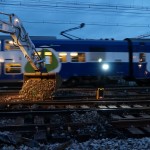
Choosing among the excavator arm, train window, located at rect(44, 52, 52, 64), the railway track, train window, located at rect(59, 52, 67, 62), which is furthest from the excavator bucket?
train window, located at rect(59, 52, 67, 62)

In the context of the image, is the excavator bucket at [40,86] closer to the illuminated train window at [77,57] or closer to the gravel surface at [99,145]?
the gravel surface at [99,145]

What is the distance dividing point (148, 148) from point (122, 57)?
683 inches

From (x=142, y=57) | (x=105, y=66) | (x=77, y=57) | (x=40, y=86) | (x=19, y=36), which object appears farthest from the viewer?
(x=142, y=57)

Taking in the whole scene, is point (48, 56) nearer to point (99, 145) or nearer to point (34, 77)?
point (34, 77)

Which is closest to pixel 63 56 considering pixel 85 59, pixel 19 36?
pixel 85 59

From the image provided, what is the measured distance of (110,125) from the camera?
9258mm

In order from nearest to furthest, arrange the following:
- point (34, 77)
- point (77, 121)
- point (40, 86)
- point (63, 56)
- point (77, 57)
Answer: point (77, 121)
point (40, 86)
point (34, 77)
point (63, 56)
point (77, 57)

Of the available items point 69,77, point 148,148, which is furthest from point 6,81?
point 148,148

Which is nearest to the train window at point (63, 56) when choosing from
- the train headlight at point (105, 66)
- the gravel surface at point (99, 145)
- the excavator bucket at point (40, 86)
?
the train headlight at point (105, 66)

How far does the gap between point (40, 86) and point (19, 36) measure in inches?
102

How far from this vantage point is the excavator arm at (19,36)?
1310 cm

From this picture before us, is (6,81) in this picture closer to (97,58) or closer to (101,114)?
(97,58)

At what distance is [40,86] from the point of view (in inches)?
618

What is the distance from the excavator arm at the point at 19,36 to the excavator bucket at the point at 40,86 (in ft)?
1.42
